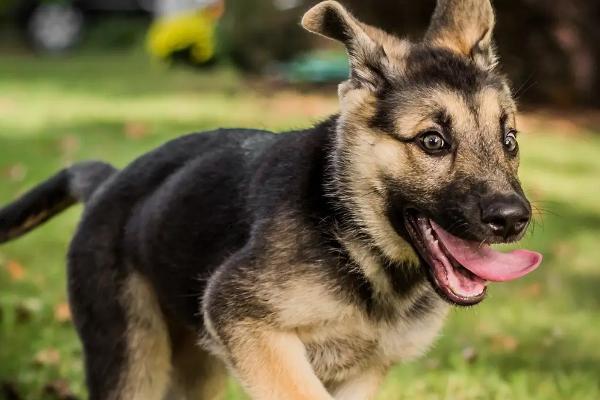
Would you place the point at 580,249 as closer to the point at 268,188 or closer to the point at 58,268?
the point at 58,268

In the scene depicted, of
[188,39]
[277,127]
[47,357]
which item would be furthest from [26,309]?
[188,39]

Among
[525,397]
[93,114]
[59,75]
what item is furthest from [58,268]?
[59,75]

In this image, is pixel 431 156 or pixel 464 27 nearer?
pixel 431 156

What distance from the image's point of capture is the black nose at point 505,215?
387cm

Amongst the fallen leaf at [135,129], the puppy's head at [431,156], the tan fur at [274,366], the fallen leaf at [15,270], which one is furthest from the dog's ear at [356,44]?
the fallen leaf at [135,129]

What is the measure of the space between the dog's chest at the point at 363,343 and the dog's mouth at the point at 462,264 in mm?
364

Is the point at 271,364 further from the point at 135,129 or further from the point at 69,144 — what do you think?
the point at 135,129

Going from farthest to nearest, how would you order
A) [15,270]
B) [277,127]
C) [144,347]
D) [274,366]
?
1. [277,127]
2. [15,270]
3. [144,347]
4. [274,366]

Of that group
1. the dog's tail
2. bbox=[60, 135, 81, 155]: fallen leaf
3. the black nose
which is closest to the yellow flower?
bbox=[60, 135, 81, 155]: fallen leaf

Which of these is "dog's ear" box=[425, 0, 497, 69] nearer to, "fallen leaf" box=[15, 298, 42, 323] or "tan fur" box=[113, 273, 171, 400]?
"tan fur" box=[113, 273, 171, 400]

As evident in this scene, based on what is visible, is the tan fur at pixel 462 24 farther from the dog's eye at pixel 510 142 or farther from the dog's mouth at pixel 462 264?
the dog's mouth at pixel 462 264

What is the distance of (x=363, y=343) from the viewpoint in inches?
173

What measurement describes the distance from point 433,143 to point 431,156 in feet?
0.16

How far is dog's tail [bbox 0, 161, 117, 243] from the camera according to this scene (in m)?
5.38
